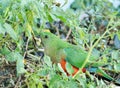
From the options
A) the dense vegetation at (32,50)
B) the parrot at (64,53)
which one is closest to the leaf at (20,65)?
the dense vegetation at (32,50)

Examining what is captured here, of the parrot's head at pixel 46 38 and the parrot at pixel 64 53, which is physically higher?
the parrot's head at pixel 46 38

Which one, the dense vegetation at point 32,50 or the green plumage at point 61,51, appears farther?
the green plumage at point 61,51

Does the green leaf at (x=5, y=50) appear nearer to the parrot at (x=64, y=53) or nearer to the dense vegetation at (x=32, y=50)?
the dense vegetation at (x=32, y=50)

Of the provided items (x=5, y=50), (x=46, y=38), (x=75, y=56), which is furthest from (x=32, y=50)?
(x=5, y=50)

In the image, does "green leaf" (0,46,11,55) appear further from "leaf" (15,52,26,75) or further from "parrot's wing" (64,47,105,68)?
"parrot's wing" (64,47,105,68)

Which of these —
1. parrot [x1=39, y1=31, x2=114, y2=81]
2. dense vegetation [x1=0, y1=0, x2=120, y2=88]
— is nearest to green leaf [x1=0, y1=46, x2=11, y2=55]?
dense vegetation [x1=0, y1=0, x2=120, y2=88]

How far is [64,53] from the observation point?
5.08 ft

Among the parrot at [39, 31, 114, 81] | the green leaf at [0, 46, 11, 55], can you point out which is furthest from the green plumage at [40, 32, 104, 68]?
the green leaf at [0, 46, 11, 55]

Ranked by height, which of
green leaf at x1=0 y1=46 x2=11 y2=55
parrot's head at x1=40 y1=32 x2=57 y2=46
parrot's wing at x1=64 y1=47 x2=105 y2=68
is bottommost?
parrot's wing at x1=64 y1=47 x2=105 y2=68

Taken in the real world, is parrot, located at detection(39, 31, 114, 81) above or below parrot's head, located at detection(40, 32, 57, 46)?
below

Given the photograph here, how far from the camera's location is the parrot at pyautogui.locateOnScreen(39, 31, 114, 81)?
4.94 ft

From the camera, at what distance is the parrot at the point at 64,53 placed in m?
1.51

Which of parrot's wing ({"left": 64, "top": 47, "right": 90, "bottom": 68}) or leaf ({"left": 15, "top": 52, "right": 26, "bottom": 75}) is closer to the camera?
leaf ({"left": 15, "top": 52, "right": 26, "bottom": 75})

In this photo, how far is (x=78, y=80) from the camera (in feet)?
4.14
